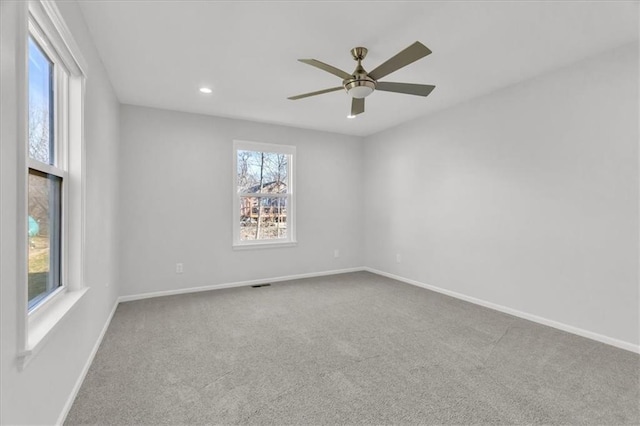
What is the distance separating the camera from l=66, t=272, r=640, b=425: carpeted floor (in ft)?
5.82

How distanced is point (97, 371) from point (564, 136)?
438cm

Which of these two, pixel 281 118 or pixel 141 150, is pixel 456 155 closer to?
pixel 281 118

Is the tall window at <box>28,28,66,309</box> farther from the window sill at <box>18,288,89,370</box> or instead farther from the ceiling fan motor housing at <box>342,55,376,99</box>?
the ceiling fan motor housing at <box>342,55,376,99</box>

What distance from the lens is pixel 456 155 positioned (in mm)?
4039

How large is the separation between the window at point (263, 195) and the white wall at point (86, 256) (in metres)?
1.62

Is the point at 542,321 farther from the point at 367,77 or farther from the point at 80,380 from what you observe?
the point at 80,380

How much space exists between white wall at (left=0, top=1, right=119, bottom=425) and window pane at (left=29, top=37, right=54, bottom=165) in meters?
0.32

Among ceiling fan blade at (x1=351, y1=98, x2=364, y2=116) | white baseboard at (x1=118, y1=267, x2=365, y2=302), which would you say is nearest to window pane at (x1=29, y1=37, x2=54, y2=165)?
ceiling fan blade at (x1=351, y1=98, x2=364, y2=116)

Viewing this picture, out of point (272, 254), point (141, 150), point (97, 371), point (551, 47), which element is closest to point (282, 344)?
point (97, 371)

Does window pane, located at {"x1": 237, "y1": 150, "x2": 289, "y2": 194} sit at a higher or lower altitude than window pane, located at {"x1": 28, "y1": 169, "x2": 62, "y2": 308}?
higher

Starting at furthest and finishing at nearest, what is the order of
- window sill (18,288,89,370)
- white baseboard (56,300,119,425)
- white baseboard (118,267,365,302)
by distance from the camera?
white baseboard (118,267,365,302) < white baseboard (56,300,119,425) < window sill (18,288,89,370)

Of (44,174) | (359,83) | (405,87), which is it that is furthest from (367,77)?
(44,174)

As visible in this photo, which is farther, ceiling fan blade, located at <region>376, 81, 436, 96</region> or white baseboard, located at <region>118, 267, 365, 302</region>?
white baseboard, located at <region>118, 267, 365, 302</region>

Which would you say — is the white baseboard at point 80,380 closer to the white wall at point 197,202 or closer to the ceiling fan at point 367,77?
the white wall at point 197,202
